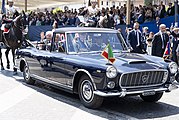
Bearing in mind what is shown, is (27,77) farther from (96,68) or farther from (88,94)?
Answer: (96,68)

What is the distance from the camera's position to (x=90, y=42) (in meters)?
8.67

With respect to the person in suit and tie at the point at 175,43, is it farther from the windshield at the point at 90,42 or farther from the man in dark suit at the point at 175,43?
the windshield at the point at 90,42

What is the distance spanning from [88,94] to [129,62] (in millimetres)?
1094

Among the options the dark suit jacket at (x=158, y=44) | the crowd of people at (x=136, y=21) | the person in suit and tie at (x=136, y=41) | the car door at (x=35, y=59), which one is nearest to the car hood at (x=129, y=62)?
the crowd of people at (x=136, y=21)

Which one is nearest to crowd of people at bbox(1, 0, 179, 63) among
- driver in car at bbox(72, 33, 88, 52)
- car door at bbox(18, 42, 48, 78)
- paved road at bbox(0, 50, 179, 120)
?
car door at bbox(18, 42, 48, 78)

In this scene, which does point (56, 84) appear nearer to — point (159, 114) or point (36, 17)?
point (159, 114)

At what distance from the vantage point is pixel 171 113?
746cm

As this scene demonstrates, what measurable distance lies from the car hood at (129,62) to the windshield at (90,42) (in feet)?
1.19

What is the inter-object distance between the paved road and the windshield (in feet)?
4.01

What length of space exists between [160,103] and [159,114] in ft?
3.64

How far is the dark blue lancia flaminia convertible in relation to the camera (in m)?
Answer: 7.19

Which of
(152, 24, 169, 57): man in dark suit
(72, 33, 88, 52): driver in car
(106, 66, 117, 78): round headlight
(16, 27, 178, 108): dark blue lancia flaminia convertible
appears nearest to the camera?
(106, 66, 117, 78): round headlight

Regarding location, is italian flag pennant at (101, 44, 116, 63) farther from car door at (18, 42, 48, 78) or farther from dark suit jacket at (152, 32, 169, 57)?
dark suit jacket at (152, 32, 169, 57)

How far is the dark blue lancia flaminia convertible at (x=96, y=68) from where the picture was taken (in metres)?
7.19
